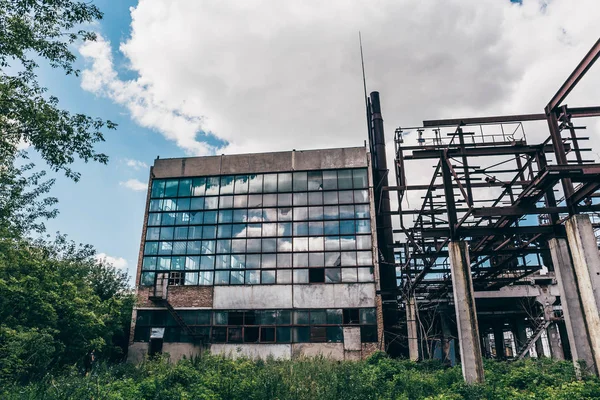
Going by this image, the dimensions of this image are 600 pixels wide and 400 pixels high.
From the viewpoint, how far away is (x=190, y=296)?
1054 inches

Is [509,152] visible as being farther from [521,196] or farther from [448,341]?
[448,341]

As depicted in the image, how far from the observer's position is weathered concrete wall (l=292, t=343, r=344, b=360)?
24.1 meters

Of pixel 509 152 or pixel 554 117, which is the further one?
pixel 509 152

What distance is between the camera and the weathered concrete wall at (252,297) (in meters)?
25.8

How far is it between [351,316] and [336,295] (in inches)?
62.4

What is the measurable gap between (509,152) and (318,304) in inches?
610

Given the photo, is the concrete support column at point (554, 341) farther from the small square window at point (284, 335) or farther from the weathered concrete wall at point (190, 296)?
the weathered concrete wall at point (190, 296)

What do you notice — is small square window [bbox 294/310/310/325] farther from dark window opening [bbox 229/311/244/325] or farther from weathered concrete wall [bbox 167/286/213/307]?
weathered concrete wall [bbox 167/286/213/307]

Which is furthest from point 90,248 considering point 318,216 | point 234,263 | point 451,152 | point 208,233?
point 451,152

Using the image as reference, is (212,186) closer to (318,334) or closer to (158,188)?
(158,188)

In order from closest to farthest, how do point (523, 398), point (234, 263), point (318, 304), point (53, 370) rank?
point (523, 398) → point (53, 370) → point (318, 304) → point (234, 263)

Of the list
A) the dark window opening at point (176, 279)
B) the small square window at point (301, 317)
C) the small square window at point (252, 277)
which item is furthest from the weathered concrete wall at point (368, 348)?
the dark window opening at point (176, 279)

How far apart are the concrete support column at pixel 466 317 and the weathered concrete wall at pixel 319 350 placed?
39.1 ft

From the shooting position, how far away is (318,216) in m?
27.3
